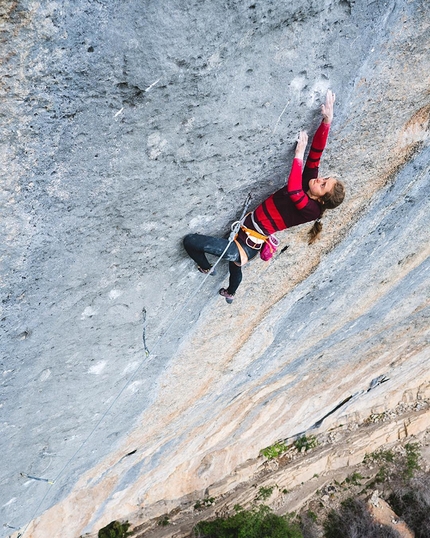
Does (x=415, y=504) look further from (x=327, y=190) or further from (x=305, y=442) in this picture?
(x=327, y=190)

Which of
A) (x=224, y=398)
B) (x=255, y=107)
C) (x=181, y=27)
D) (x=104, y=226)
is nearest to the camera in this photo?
(x=181, y=27)

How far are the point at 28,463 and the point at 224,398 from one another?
1.96 m

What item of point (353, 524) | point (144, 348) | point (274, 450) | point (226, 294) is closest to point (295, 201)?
point (226, 294)

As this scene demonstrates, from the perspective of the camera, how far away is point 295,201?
2.30 metres

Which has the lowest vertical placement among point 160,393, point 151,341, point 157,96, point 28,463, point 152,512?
point 152,512

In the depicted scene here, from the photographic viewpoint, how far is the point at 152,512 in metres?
6.65

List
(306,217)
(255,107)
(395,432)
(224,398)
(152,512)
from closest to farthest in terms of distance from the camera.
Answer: (255,107)
(306,217)
(224,398)
(152,512)
(395,432)

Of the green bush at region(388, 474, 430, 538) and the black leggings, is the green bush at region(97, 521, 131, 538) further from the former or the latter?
the black leggings

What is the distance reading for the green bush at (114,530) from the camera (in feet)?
21.4

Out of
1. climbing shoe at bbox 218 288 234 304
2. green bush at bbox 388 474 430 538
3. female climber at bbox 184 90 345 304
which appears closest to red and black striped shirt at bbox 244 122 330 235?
female climber at bbox 184 90 345 304

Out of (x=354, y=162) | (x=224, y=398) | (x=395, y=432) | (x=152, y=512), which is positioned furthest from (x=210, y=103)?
(x=395, y=432)

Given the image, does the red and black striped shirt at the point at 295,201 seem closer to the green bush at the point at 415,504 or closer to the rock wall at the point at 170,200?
the rock wall at the point at 170,200

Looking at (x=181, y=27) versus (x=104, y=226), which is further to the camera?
(x=104, y=226)

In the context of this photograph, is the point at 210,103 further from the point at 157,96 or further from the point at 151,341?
the point at 151,341
